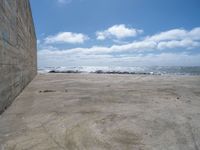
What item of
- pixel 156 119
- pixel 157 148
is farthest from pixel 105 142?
pixel 156 119

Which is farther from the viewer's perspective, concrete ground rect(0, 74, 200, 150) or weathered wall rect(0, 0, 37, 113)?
weathered wall rect(0, 0, 37, 113)

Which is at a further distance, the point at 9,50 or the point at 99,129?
the point at 9,50

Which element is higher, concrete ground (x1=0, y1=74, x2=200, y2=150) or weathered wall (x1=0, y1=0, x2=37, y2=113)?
weathered wall (x1=0, y1=0, x2=37, y2=113)

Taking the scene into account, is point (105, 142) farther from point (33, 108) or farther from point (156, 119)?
point (33, 108)

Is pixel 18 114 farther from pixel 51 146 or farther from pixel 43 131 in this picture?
pixel 51 146

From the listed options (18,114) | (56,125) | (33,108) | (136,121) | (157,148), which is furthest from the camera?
(33,108)

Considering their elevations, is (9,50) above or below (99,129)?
above

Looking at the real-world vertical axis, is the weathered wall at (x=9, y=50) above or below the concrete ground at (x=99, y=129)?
above

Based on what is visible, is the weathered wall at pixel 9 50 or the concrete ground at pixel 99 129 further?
the weathered wall at pixel 9 50

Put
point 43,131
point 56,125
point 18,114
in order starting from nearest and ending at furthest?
point 43,131 → point 56,125 → point 18,114

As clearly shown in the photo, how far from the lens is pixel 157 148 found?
228cm

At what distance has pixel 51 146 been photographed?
7.50 feet

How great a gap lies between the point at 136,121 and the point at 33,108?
2.76 m

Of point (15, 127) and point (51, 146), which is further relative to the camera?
point (15, 127)
